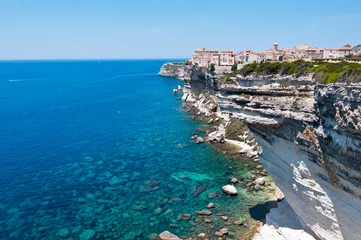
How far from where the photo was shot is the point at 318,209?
19812 millimetres

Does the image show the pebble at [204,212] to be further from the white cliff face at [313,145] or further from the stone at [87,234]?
the stone at [87,234]

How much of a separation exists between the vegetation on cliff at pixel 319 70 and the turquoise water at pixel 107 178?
46.7ft

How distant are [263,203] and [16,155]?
3758 cm

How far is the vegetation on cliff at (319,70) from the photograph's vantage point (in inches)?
631

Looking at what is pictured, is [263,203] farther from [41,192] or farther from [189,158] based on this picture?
[41,192]

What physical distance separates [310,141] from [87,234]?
806 inches

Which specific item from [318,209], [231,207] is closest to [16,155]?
[231,207]

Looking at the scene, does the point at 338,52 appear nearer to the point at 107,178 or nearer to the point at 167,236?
the point at 107,178

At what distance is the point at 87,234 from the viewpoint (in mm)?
26250

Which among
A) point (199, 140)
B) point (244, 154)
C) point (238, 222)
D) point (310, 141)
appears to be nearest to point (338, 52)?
point (244, 154)

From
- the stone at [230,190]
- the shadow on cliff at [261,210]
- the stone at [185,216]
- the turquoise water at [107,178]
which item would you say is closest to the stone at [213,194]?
the turquoise water at [107,178]

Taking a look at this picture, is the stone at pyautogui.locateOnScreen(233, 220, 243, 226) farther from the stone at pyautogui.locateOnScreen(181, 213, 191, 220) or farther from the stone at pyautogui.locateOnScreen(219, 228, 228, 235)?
the stone at pyautogui.locateOnScreen(181, 213, 191, 220)

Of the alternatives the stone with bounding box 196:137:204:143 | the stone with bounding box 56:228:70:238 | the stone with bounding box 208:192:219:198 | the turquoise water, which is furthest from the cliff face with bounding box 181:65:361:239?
the stone with bounding box 196:137:204:143

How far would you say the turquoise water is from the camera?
27688 millimetres
